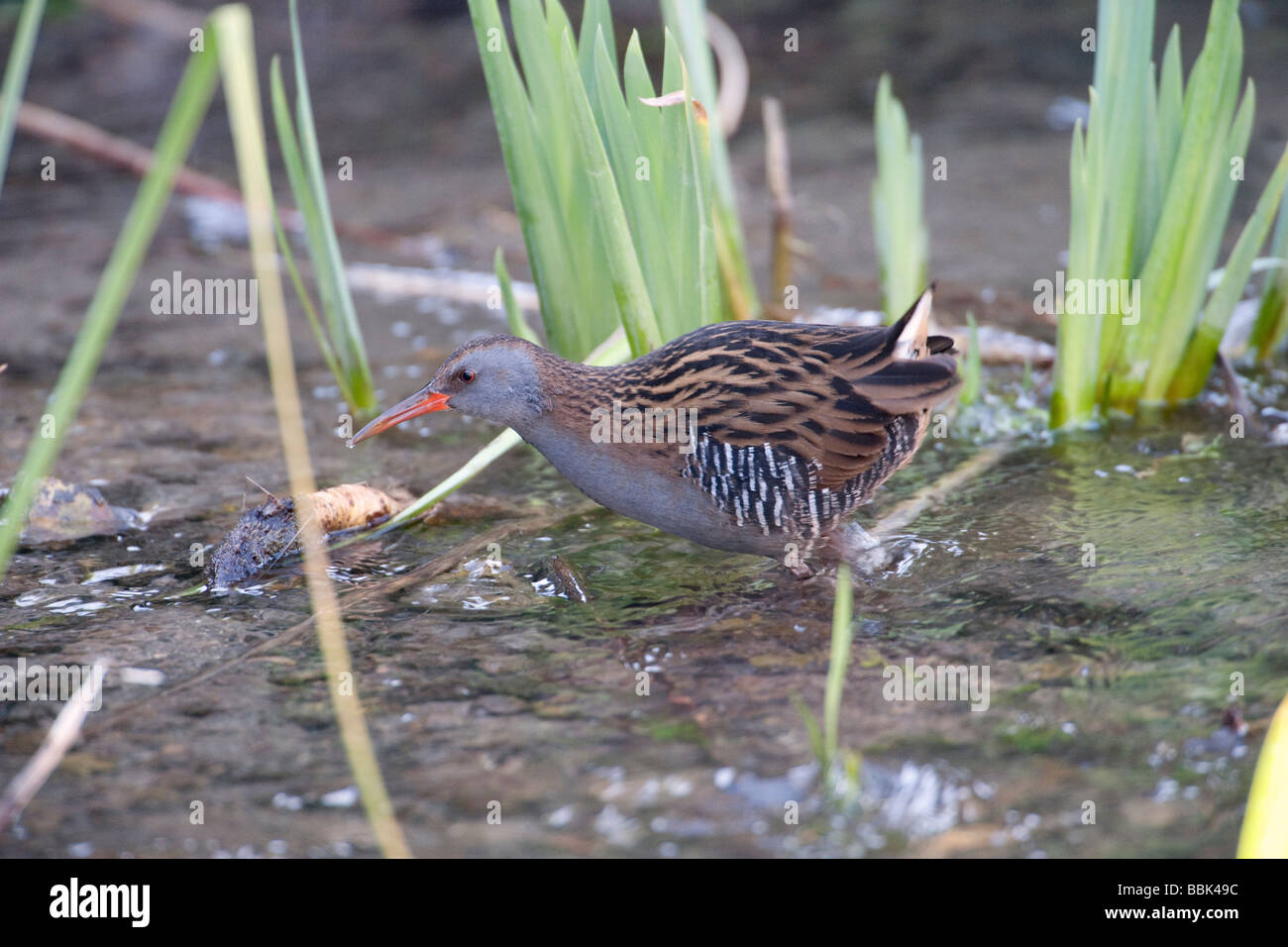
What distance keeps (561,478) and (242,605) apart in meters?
1.18

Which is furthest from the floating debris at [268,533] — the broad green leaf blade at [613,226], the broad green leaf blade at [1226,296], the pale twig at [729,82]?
the broad green leaf blade at [1226,296]

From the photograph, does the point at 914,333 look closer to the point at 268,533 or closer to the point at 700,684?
the point at 700,684

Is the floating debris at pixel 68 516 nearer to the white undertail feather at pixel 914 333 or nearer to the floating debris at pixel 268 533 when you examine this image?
the floating debris at pixel 268 533

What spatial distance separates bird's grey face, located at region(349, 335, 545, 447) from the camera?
10.1 ft

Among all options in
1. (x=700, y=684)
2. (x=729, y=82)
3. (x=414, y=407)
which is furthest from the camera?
(x=729, y=82)

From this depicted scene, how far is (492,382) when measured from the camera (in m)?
3.09

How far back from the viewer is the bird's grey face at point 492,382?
3074 mm

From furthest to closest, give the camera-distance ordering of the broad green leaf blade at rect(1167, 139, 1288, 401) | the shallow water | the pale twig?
the pale twig → the broad green leaf blade at rect(1167, 139, 1288, 401) → the shallow water

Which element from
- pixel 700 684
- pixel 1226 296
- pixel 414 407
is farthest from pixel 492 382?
pixel 1226 296

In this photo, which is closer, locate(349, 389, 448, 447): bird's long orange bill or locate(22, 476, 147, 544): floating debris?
locate(349, 389, 448, 447): bird's long orange bill

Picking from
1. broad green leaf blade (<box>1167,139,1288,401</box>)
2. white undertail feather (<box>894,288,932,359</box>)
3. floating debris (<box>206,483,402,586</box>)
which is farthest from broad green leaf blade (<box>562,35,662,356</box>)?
broad green leaf blade (<box>1167,139,1288,401</box>)

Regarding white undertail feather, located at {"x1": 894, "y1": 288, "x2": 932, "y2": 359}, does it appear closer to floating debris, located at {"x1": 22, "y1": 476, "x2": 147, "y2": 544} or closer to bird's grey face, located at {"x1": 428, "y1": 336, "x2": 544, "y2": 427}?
bird's grey face, located at {"x1": 428, "y1": 336, "x2": 544, "y2": 427}

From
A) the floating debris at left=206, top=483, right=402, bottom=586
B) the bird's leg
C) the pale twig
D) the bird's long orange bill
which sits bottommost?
the bird's leg
